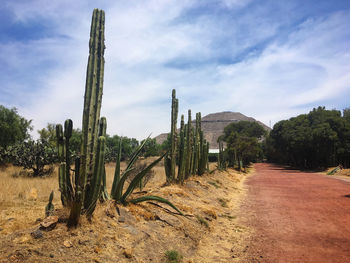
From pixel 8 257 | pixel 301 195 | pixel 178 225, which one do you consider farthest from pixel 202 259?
pixel 301 195

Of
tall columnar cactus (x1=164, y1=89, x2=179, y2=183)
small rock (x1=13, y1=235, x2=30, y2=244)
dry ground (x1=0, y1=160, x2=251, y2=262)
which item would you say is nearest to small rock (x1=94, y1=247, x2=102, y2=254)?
dry ground (x1=0, y1=160, x2=251, y2=262)

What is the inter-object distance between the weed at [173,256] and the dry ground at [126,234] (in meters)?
0.10

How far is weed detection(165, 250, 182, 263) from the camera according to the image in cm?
445

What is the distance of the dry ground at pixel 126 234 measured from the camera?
12.0 feet

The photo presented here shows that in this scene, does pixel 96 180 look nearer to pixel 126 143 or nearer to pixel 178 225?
pixel 178 225

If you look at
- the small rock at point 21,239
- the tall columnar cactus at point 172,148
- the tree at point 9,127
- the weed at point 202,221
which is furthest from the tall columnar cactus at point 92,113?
the tree at point 9,127

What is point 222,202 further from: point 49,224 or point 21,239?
point 21,239

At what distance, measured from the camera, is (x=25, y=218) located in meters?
5.78

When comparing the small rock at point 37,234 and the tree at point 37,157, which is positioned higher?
the tree at point 37,157

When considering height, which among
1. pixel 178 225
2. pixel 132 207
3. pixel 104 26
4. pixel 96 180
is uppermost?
pixel 104 26

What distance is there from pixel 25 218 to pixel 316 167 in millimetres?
34963

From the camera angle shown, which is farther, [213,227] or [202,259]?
[213,227]

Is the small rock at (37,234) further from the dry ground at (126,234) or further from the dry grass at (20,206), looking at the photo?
the dry grass at (20,206)

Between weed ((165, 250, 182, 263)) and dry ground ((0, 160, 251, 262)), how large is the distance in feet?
0.34
